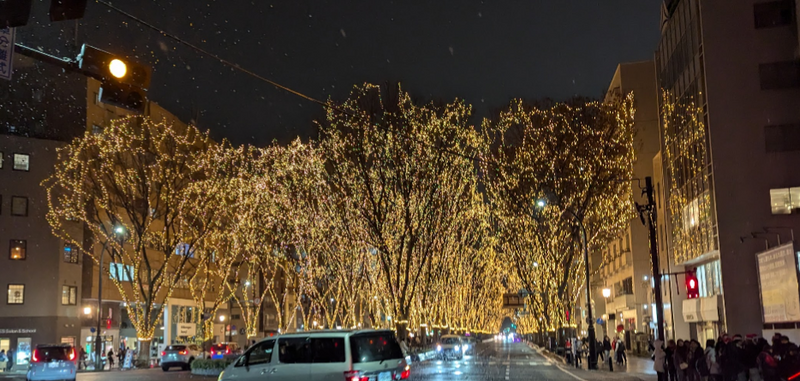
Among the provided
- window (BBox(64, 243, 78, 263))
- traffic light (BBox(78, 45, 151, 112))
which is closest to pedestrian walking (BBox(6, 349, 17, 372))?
window (BBox(64, 243, 78, 263))

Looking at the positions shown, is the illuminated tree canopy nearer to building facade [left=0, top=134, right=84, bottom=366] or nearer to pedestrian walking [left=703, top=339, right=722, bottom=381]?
building facade [left=0, top=134, right=84, bottom=366]

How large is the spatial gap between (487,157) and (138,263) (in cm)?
2046

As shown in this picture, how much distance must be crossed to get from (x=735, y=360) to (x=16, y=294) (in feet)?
151

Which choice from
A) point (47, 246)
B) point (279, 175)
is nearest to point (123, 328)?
point (47, 246)

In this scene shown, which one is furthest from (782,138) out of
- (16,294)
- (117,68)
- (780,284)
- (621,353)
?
(16,294)

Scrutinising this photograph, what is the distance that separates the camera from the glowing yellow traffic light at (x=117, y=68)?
8.80 m

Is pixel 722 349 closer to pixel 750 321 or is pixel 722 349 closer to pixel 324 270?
pixel 750 321

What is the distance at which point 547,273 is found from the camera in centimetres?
4369

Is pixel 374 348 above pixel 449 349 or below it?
above

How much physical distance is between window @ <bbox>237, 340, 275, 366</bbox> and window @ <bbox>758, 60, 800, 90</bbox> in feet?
86.9

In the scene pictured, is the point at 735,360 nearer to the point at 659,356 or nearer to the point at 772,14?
the point at 659,356

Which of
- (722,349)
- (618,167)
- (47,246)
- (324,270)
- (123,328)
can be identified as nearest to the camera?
(722,349)

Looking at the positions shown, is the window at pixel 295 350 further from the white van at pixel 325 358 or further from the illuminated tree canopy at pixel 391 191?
the illuminated tree canopy at pixel 391 191

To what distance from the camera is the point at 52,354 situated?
29375 millimetres
